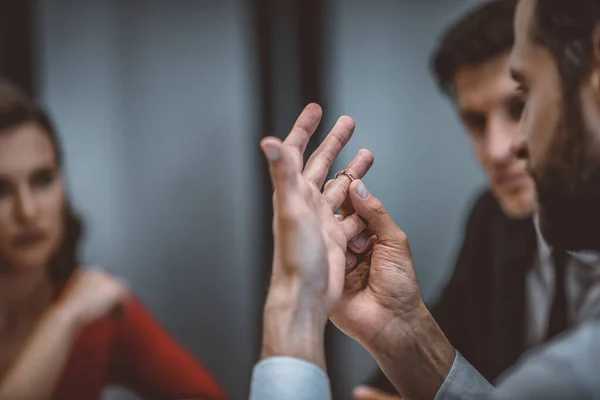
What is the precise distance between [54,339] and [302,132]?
85cm

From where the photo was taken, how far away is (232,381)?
1.53 m

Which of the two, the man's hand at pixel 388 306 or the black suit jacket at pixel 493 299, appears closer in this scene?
the man's hand at pixel 388 306

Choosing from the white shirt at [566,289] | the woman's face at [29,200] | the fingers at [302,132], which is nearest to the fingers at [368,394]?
the white shirt at [566,289]

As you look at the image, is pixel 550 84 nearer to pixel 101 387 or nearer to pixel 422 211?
pixel 422 211

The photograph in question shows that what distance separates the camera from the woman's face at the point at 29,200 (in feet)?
4.48

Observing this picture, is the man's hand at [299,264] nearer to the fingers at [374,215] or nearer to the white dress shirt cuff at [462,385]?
the fingers at [374,215]

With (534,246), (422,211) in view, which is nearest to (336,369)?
(422,211)

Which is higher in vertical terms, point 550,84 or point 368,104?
point 550,84

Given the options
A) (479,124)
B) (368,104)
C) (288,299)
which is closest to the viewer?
(288,299)

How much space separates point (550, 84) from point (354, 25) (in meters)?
0.65

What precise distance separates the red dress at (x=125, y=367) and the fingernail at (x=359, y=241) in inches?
28.8

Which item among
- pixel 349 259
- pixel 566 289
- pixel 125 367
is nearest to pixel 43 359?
pixel 125 367

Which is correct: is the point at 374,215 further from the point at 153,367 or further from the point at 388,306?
the point at 153,367

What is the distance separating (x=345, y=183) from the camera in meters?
0.78
